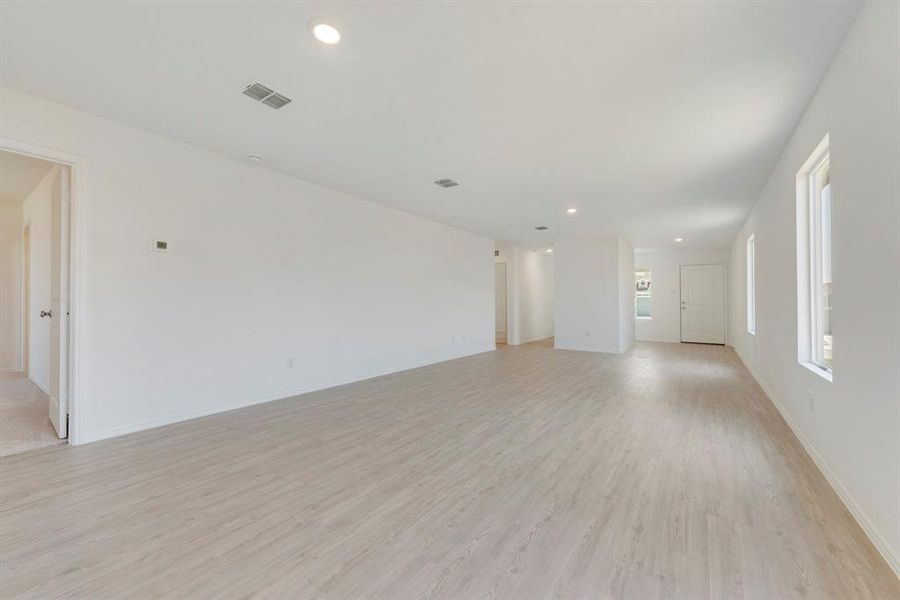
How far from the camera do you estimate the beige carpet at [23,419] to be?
110 inches

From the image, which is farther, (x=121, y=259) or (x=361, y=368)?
(x=361, y=368)

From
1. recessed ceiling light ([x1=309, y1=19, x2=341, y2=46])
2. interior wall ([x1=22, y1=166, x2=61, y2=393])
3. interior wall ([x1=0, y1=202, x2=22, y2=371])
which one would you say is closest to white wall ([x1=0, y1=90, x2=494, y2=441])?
interior wall ([x1=22, y1=166, x2=61, y2=393])

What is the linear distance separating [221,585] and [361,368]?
3.69 m

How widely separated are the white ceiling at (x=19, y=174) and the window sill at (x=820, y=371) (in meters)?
6.57

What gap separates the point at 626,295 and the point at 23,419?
966 centimetres

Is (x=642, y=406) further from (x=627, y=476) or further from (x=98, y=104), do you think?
(x=98, y=104)

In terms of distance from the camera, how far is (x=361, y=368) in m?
5.11

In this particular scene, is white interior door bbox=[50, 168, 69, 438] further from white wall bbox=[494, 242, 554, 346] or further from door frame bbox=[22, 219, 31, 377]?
white wall bbox=[494, 242, 554, 346]

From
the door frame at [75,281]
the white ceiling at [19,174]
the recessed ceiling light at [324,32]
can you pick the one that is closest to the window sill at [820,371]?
the recessed ceiling light at [324,32]

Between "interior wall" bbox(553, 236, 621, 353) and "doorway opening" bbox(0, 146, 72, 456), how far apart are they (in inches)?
306

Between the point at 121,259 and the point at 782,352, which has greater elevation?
the point at 121,259

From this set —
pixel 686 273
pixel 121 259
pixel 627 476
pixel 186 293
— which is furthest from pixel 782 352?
pixel 686 273

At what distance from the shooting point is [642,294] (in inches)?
409

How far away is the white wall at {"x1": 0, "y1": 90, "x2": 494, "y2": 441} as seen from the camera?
9.48 ft
